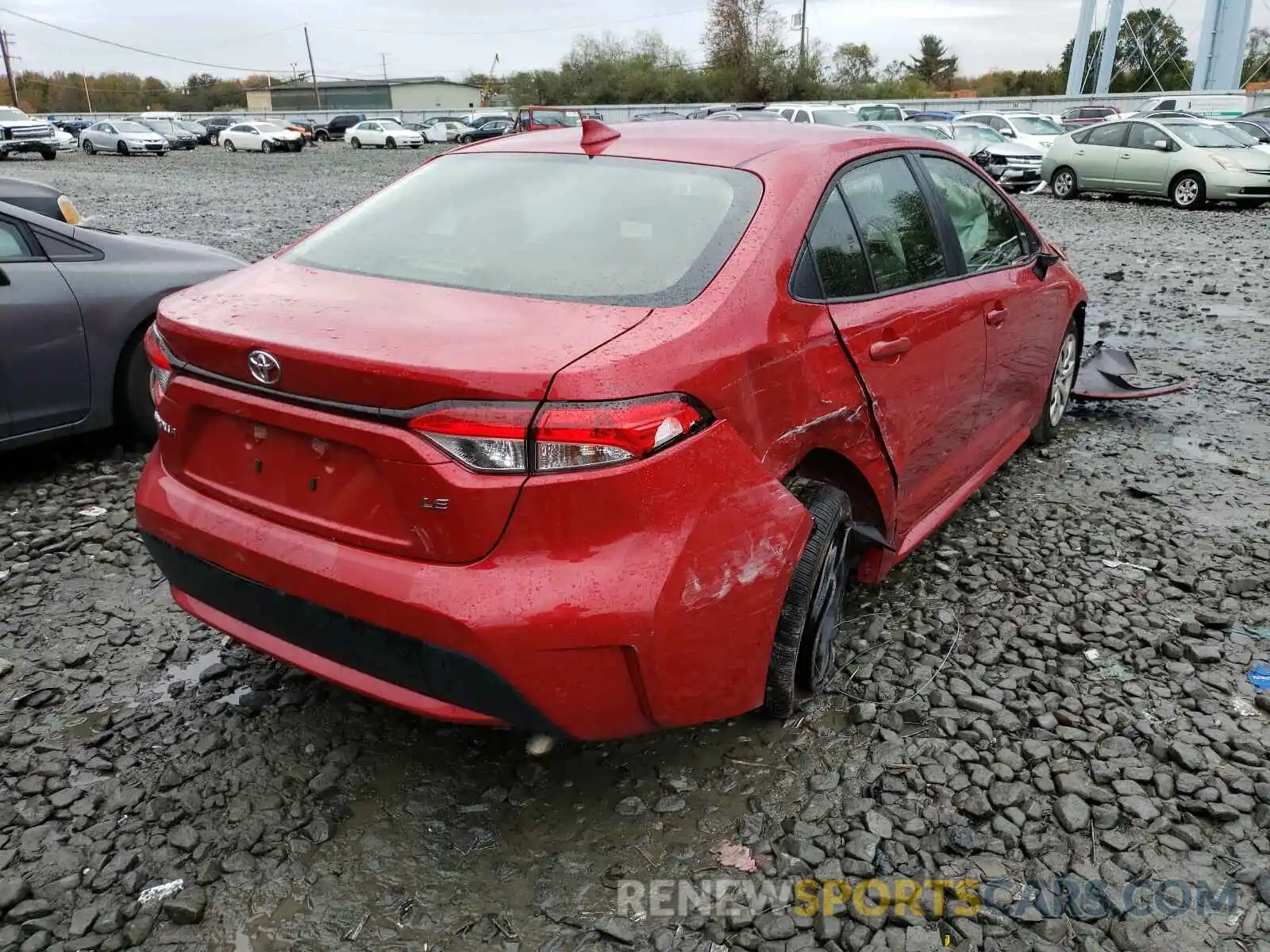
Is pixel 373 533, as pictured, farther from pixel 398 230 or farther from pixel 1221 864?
pixel 1221 864

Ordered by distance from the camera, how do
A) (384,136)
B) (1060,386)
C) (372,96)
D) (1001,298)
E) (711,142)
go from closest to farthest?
(711,142) < (1001,298) < (1060,386) < (384,136) < (372,96)

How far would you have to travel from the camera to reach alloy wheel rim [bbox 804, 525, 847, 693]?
9.38 ft

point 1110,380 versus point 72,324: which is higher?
point 72,324

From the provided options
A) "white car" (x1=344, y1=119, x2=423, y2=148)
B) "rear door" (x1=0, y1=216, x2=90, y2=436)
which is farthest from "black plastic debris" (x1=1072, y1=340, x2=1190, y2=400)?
"white car" (x1=344, y1=119, x2=423, y2=148)

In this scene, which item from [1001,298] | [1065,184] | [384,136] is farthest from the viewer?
[384,136]

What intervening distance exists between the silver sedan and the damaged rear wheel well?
54.6ft

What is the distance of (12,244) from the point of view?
4.66 metres

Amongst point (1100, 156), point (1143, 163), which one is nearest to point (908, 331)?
point (1143, 163)

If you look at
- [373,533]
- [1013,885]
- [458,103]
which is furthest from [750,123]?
[458,103]

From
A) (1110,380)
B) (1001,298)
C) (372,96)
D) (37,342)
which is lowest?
(1110,380)

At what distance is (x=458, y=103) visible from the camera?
9669 centimetres

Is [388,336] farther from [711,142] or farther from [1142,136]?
[1142,136]

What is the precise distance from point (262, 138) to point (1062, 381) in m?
46.2

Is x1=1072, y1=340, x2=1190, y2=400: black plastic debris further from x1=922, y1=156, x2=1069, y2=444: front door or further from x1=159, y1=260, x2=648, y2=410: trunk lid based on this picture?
x1=159, y1=260, x2=648, y2=410: trunk lid
